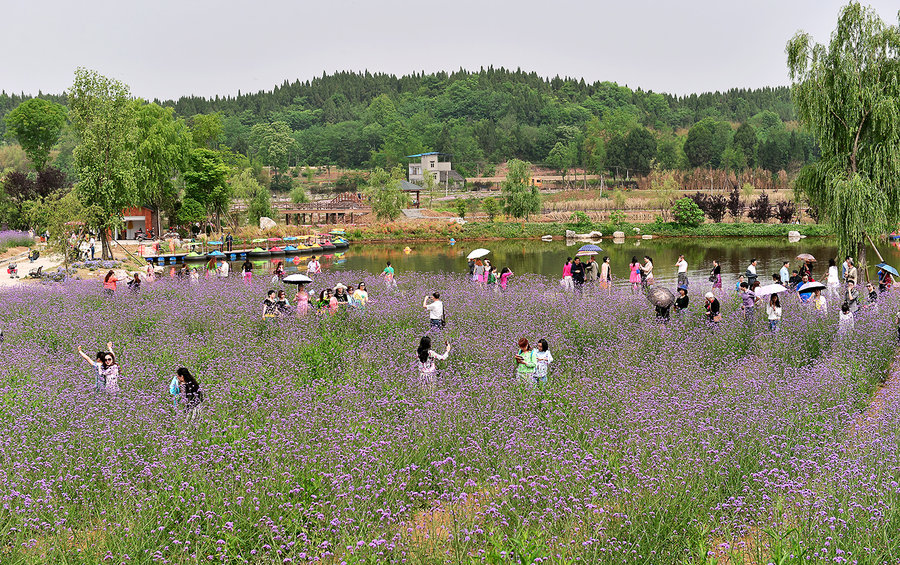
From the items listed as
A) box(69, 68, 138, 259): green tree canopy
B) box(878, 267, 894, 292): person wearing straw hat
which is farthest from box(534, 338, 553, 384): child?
box(69, 68, 138, 259): green tree canopy

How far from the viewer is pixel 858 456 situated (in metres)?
8.36

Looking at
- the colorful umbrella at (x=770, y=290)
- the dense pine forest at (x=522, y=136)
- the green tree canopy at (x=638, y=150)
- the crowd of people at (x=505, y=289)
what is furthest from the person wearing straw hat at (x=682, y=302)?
the green tree canopy at (x=638, y=150)

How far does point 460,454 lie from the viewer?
366 inches

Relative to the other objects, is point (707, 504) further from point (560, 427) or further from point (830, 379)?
point (830, 379)

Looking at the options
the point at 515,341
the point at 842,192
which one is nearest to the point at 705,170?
the point at 842,192

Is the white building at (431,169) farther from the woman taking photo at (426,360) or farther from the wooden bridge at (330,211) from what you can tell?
the woman taking photo at (426,360)

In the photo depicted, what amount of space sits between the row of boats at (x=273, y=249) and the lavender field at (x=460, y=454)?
38.3m

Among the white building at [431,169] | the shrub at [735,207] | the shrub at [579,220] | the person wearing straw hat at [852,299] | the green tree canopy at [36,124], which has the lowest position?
the person wearing straw hat at [852,299]

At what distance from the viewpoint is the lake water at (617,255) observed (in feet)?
137

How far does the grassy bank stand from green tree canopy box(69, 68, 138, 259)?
33638mm

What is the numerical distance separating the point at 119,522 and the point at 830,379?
382 inches

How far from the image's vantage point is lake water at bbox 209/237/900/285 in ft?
137

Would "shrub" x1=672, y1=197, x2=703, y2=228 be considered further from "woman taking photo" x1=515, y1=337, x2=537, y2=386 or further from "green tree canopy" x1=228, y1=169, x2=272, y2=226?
"woman taking photo" x1=515, y1=337, x2=537, y2=386

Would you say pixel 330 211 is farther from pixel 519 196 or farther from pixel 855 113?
pixel 855 113
